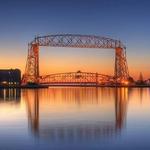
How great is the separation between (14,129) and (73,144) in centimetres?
317

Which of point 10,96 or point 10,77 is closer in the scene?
point 10,96

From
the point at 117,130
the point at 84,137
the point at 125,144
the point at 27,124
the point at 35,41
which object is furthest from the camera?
the point at 35,41

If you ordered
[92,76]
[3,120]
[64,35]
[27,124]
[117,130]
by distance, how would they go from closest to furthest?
[117,130]
[27,124]
[3,120]
[64,35]
[92,76]

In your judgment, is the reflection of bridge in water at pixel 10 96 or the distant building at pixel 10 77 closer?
the reflection of bridge in water at pixel 10 96

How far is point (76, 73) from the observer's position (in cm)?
9769

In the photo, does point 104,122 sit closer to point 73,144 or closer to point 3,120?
point 3,120

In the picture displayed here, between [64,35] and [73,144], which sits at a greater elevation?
[64,35]

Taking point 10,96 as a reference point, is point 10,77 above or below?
above

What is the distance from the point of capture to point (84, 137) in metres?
10.8

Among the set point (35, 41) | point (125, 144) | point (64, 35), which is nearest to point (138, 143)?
point (125, 144)

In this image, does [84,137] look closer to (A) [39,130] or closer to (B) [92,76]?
(A) [39,130]

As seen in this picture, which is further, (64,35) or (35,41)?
(64,35)

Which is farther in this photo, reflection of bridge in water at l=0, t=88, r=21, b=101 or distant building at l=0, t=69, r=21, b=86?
distant building at l=0, t=69, r=21, b=86

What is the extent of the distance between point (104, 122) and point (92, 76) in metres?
81.2
